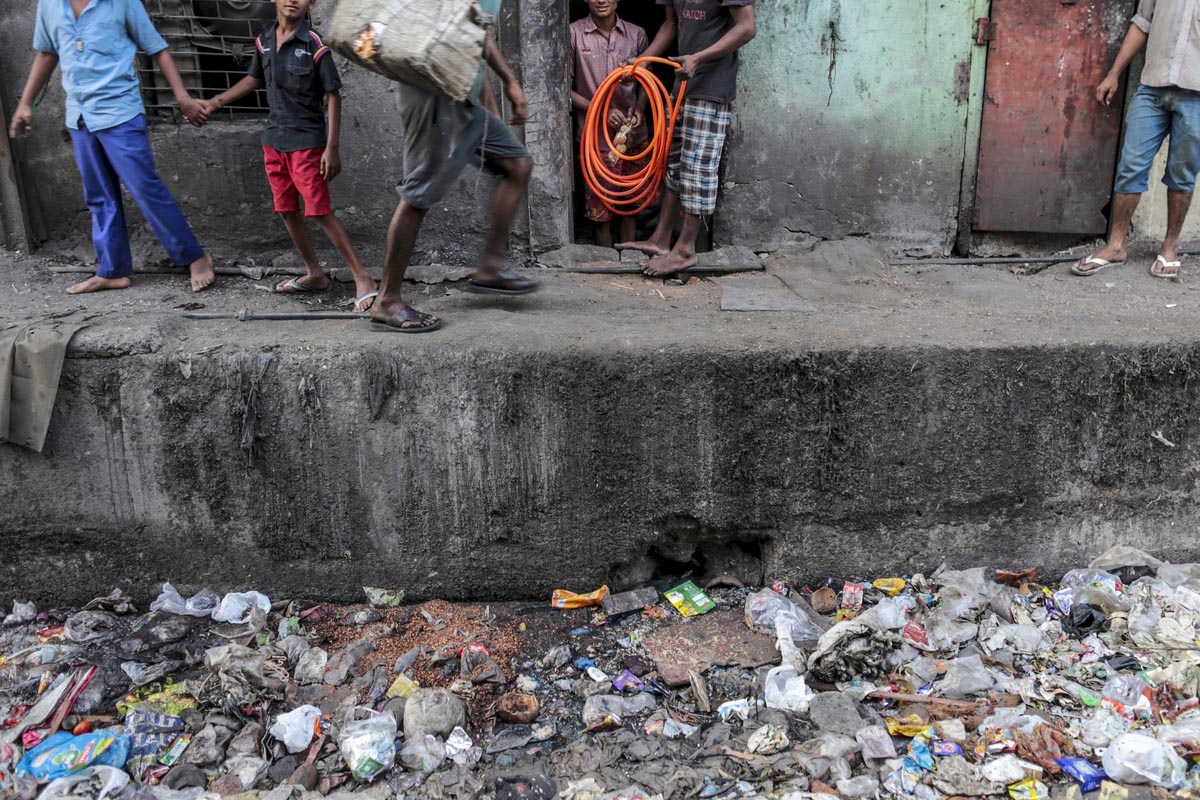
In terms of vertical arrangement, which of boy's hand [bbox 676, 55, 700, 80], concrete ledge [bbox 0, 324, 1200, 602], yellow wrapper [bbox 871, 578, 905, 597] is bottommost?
yellow wrapper [bbox 871, 578, 905, 597]

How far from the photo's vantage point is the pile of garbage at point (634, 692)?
2.78m

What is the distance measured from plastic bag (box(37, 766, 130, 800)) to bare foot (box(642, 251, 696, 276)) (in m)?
2.90

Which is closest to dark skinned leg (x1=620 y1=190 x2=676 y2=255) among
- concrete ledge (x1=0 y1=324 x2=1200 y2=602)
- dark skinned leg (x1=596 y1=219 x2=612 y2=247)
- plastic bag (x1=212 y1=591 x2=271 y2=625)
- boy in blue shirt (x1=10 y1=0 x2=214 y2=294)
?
dark skinned leg (x1=596 y1=219 x2=612 y2=247)

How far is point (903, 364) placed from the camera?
3312 millimetres

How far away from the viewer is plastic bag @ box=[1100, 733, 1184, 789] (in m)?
2.69

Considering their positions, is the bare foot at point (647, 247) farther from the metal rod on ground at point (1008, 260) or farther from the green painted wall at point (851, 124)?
the metal rod on ground at point (1008, 260)

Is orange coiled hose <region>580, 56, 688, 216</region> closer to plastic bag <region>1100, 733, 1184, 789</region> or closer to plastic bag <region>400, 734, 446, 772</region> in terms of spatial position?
plastic bag <region>400, 734, 446, 772</region>

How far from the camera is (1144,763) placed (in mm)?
2695

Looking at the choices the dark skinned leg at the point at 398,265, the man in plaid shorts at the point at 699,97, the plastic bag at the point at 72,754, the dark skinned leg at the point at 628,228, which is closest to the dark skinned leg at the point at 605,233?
the dark skinned leg at the point at 628,228

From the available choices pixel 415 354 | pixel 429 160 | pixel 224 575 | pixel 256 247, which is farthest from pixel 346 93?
pixel 224 575

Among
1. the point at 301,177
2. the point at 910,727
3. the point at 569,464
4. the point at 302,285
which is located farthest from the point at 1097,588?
the point at 301,177

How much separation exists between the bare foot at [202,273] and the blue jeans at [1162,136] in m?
4.26

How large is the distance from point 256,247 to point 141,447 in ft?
5.77

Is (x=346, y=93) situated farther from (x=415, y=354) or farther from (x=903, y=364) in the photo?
(x=903, y=364)
